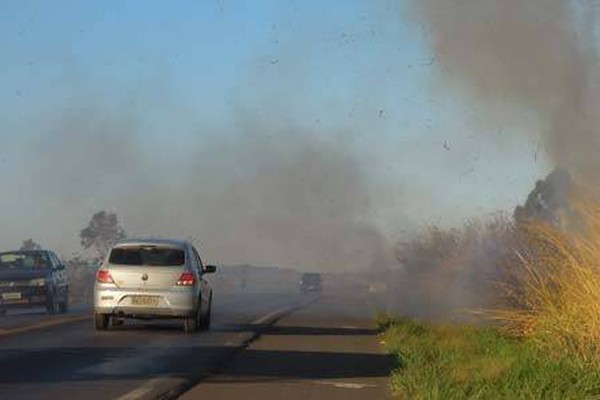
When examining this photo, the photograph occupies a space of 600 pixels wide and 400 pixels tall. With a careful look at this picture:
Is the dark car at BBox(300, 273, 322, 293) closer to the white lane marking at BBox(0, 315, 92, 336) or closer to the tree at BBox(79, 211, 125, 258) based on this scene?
the tree at BBox(79, 211, 125, 258)

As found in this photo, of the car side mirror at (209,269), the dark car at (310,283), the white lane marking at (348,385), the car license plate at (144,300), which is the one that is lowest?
the dark car at (310,283)

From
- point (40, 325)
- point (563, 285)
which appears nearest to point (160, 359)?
point (563, 285)

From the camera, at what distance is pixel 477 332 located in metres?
19.0

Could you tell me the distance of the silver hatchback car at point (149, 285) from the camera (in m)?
21.0

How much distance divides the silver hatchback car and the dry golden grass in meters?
6.67

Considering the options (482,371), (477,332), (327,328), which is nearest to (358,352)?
(477,332)

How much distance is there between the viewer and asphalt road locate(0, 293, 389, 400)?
1205 centimetres

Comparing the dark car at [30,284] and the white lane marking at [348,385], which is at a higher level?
the dark car at [30,284]

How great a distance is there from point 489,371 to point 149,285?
9818mm

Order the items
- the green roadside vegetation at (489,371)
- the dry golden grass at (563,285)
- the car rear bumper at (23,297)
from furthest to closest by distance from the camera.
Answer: the car rear bumper at (23,297), the dry golden grass at (563,285), the green roadside vegetation at (489,371)

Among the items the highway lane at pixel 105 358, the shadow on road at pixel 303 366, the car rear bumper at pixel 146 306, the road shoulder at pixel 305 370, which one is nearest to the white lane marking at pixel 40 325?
the highway lane at pixel 105 358

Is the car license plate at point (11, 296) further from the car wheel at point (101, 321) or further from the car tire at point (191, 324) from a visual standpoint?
the car tire at point (191, 324)

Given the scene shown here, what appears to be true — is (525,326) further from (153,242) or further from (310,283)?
(310,283)

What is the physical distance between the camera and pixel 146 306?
20969 mm
